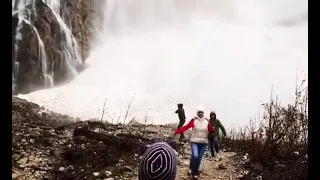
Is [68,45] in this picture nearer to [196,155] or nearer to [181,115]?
[181,115]

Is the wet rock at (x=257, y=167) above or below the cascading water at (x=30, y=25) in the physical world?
below

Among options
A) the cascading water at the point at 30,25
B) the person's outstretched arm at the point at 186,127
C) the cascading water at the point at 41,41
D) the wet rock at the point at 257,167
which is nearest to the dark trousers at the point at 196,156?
the person's outstretched arm at the point at 186,127

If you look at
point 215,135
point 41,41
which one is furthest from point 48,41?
point 215,135

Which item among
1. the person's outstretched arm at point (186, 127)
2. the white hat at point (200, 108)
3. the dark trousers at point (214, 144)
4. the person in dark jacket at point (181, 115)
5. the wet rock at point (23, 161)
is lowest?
the wet rock at point (23, 161)

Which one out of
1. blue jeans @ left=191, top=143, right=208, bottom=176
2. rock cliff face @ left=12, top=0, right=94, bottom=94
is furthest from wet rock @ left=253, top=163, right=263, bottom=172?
rock cliff face @ left=12, top=0, right=94, bottom=94

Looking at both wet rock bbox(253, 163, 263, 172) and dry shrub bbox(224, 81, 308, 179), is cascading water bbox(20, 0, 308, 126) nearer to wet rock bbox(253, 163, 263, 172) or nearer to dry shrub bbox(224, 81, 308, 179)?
dry shrub bbox(224, 81, 308, 179)

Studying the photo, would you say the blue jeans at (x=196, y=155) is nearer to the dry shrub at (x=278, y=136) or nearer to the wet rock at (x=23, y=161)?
the dry shrub at (x=278, y=136)
